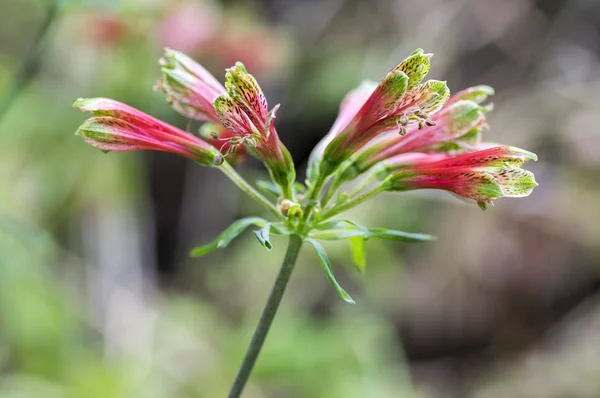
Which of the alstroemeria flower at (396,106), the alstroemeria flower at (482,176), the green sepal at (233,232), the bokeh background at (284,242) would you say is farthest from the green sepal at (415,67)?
the bokeh background at (284,242)

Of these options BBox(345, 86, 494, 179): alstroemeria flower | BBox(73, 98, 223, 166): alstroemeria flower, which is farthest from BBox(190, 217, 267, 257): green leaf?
BBox(345, 86, 494, 179): alstroemeria flower

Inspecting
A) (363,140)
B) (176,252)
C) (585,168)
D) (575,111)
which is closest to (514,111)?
(575,111)

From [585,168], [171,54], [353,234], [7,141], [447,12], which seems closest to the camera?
[353,234]

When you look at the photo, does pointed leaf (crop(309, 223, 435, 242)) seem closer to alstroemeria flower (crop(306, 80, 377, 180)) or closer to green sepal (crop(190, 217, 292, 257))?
green sepal (crop(190, 217, 292, 257))

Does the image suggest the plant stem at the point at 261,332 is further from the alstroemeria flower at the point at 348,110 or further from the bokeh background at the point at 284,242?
the bokeh background at the point at 284,242

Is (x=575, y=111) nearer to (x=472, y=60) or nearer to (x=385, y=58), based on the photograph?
(x=472, y=60)

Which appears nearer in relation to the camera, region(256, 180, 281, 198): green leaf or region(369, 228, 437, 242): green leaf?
region(369, 228, 437, 242): green leaf

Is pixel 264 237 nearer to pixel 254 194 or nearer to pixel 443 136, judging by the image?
pixel 254 194
